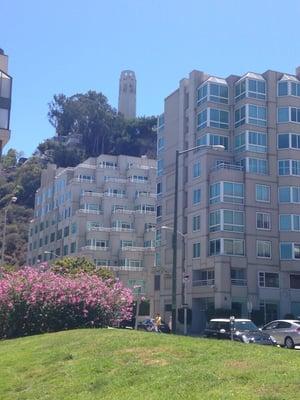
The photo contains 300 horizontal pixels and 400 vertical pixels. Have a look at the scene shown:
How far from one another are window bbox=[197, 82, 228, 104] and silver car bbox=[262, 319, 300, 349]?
4052 centimetres

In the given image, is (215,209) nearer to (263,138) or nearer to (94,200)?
(263,138)

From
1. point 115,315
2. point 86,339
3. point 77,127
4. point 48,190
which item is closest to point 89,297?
point 115,315

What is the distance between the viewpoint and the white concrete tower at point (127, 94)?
160500 millimetres

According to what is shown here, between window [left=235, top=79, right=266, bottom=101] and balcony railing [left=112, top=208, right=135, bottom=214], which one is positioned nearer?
window [left=235, top=79, right=266, bottom=101]

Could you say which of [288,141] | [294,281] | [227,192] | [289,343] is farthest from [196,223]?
[289,343]

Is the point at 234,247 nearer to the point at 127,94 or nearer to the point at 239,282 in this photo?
the point at 239,282

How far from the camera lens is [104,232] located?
3317 inches

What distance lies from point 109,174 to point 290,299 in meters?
41.7

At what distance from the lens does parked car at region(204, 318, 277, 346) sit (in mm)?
26641

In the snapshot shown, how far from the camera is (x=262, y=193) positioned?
208 ft

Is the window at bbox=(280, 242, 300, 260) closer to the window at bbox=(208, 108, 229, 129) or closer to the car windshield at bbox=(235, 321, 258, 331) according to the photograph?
the window at bbox=(208, 108, 229, 129)

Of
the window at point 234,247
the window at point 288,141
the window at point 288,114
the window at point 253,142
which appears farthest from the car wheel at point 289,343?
the window at point 288,114

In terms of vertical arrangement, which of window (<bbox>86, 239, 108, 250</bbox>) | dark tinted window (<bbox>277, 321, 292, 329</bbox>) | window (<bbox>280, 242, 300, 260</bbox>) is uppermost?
window (<bbox>86, 239, 108, 250</bbox>)

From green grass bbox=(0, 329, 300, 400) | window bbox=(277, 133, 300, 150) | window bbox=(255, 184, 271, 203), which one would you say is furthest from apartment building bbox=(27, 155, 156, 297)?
green grass bbox=(0, 329, 300, 400)
